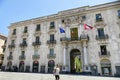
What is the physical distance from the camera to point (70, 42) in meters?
30.8

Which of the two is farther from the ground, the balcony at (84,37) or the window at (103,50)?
the balcony at (84,37)

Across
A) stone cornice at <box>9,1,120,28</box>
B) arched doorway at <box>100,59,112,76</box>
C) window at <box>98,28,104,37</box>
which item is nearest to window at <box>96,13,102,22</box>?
stone cornice at <box>9,1,120,28</box>

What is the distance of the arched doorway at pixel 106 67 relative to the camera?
1041 inches

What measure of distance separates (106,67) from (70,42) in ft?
31.5

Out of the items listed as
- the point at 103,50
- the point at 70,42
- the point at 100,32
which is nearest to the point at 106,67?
the point at 103,50

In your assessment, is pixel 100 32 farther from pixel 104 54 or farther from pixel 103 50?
pixel 104 54

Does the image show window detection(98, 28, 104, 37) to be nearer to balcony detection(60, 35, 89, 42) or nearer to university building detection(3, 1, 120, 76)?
university building detection(3, 1, 120, 76)

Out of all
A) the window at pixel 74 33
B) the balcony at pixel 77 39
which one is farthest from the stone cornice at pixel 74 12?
the balcony at pixel 77 39

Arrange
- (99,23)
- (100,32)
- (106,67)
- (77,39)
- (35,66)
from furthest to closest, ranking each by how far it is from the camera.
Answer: (35,66)
(77,39)
(99,23)
(100,32)
(106,67)

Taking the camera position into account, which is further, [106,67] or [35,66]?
[35,66]

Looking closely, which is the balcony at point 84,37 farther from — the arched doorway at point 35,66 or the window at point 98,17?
the arched doorway at point 35,66

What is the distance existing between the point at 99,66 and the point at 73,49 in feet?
23.5

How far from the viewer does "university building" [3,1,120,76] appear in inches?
1076

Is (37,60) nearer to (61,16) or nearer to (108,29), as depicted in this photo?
(61,16)
